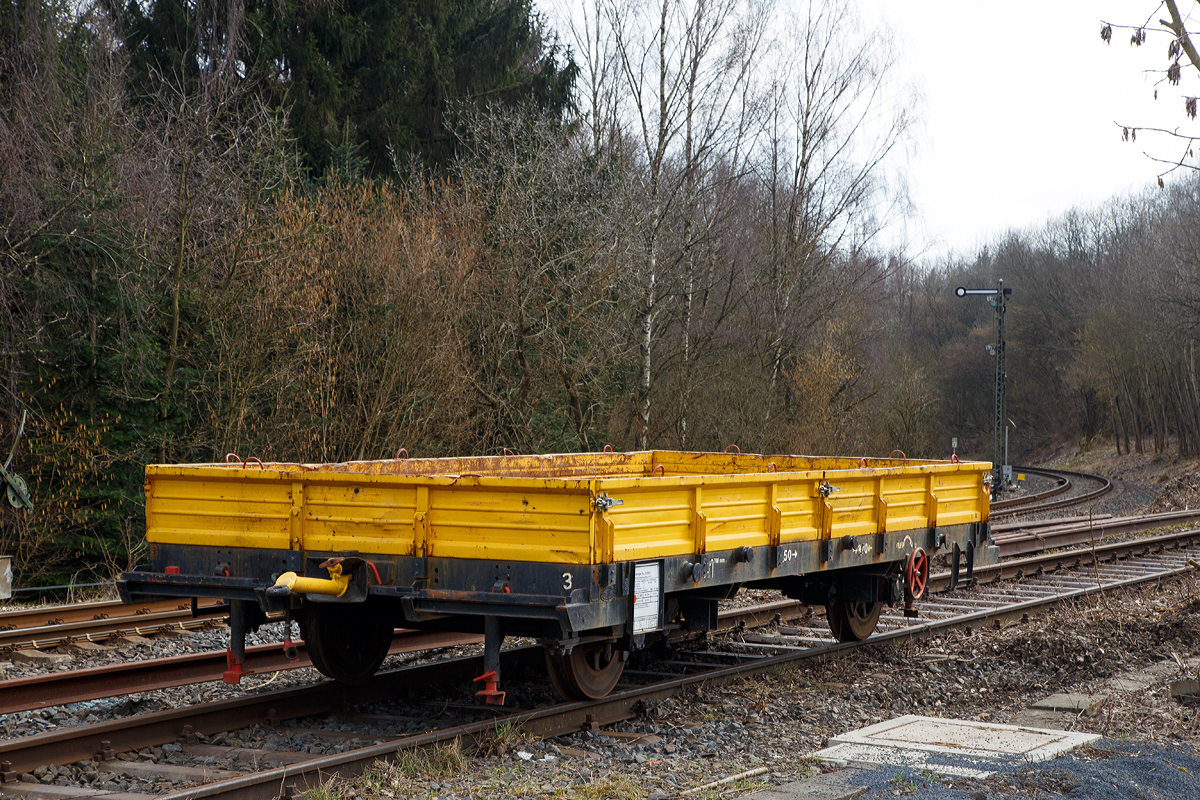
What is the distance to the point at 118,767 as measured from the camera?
5773 millimetres

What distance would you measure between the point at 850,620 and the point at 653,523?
3.76 metres

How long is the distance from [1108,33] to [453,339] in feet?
44.1

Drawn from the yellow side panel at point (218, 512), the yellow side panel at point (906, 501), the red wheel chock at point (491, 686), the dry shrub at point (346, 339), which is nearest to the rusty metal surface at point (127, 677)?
the yellow side panel at point (218, 512)

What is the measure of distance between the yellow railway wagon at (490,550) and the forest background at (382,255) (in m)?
8.39

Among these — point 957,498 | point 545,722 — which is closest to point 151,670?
point 545,722

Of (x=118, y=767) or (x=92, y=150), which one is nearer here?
(x=118, y=767)

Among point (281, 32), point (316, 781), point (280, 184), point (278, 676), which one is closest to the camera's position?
point (316, 781)

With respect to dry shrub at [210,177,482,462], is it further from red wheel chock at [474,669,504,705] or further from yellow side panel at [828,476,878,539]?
red wheel chock at [474,669,504,705]

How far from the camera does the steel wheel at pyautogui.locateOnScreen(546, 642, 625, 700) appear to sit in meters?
6.70

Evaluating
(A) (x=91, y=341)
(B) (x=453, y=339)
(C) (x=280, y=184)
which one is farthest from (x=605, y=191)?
(A) (x=91, y=341)

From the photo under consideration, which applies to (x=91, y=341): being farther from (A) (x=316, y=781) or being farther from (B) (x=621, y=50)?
(B) (x=621, y=50)

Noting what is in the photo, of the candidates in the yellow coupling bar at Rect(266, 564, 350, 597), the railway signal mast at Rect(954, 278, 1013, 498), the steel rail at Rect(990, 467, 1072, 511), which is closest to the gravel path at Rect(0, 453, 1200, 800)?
the yellow coupling bar at Rect(266, 564, 350, 597)

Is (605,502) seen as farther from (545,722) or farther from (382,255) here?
(382,255)

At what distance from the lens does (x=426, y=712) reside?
718 cm
